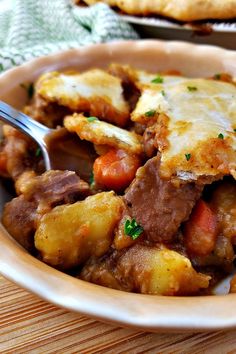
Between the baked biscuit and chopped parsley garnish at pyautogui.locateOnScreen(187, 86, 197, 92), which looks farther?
the baked biscuit

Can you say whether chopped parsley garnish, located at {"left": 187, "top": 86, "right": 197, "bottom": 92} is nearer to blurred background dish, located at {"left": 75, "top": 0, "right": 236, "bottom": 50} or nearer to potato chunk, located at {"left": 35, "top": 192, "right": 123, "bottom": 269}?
potato chunk, located at {"left": 35, "top": 192, "right": 123, "bottom": 269}

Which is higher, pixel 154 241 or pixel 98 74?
pixel 98 74

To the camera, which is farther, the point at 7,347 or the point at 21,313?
the point at 21,313

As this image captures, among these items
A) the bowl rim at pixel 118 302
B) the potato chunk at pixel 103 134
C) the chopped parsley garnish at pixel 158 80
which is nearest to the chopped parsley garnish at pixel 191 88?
the chopped parsley garnish at pixel 158 80

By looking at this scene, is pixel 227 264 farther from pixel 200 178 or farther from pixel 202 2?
pixel 202 2

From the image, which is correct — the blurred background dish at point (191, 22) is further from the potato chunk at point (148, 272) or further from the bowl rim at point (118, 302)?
the bowl rim at point (118, 302)

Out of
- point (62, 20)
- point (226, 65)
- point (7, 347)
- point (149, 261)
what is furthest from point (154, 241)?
point (62, 20)

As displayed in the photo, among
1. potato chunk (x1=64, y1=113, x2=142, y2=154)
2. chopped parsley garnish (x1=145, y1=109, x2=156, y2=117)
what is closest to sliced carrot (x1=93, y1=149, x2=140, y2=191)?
potato chunk (x1=64, y1=113, x2=142, y2=154)
